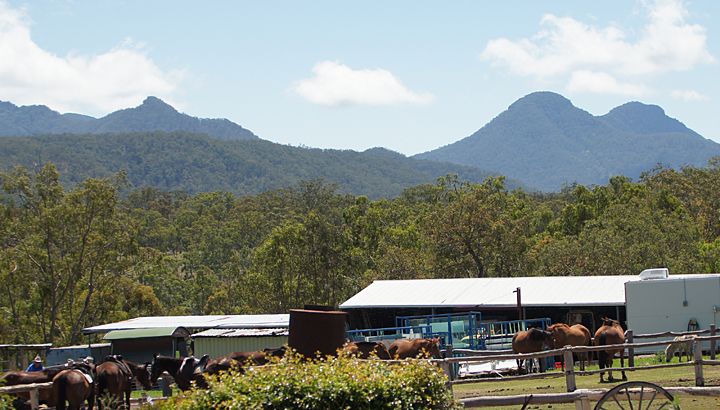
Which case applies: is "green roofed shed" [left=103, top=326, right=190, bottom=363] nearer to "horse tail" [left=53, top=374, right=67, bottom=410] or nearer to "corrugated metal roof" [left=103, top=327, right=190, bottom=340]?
"corrugated metal roof" [left=103, top=327, right=190, bottom=340]

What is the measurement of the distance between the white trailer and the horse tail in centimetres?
1489

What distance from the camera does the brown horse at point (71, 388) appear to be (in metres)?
10.6

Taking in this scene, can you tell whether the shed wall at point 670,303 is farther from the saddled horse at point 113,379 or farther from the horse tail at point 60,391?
the horse tail at point 60,391

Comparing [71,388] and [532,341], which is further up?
[71,388]

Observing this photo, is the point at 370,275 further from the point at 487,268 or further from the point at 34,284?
the point at 34,284

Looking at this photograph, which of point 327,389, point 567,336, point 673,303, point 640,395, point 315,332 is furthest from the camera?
point 673,303

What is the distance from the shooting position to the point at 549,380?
13266mm

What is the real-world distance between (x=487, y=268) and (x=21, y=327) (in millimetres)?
31961

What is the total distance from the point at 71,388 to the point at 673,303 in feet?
51.8

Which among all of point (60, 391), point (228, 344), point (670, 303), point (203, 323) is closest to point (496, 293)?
point (670, 303)

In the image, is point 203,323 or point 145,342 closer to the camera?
point 145,342

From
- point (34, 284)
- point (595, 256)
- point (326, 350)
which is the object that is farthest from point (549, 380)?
point (34, 284)

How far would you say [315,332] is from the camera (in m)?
9.59

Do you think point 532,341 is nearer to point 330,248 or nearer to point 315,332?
point 315,332
